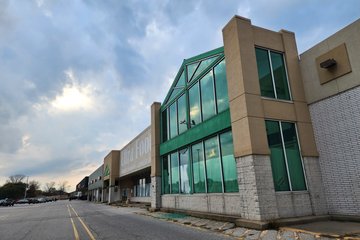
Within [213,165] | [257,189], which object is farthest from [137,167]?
[257,189]

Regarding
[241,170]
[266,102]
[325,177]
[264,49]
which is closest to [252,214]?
[241,170]

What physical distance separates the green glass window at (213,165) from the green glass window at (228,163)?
493 mm

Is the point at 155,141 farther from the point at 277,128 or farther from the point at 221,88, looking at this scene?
the point at 277,128

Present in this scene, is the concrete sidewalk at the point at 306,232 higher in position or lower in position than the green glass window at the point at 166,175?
lower

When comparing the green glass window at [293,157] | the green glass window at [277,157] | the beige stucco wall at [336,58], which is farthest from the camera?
the green glass window at [293,157]

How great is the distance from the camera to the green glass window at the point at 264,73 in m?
12.5

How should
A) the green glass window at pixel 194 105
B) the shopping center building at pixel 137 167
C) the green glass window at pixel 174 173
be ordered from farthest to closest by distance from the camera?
the shopping center building at pixel 137 167, the green glass window at pixel 174 173, the green glass window at pixel 194 105

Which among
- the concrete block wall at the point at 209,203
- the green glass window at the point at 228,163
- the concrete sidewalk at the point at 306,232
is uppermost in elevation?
the green glass window at the point at 228,163

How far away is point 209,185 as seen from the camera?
47.9 feet

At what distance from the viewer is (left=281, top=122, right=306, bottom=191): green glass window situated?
11.5 m

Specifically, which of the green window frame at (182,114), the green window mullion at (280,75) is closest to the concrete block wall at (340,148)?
the green window mullion at (280,75)

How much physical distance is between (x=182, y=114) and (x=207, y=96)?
12.5 feet

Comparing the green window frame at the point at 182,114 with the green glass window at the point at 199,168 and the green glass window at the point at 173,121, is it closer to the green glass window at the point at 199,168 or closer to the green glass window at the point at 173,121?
the green glass window at the point at 173,121

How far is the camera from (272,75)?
12.9 metres
